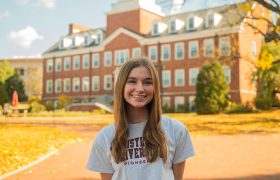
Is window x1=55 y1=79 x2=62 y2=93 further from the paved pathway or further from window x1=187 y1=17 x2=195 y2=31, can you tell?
the paved pathway

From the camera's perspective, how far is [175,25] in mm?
41438

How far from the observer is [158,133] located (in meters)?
2.41

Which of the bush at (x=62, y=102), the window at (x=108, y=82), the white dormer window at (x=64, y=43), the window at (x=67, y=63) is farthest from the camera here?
the white dormer window at (x=64, y=43)

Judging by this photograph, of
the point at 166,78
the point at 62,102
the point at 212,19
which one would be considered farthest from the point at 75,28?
the point at 212,19

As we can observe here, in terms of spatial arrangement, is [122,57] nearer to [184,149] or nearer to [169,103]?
[169,103]

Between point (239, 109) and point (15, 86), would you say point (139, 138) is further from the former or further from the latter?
point (15, 86)

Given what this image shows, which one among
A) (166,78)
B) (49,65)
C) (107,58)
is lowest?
(166,78)

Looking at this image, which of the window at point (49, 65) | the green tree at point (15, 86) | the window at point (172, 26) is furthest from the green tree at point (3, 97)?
the window at point (172, 26)

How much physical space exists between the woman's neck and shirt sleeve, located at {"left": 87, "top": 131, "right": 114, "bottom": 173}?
0.22 metres

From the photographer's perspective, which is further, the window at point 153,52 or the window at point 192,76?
the window at point 153,52

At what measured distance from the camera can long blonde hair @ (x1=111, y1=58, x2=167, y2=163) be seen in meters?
2.38

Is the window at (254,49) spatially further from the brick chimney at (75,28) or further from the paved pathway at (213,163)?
the paved pathway at (213,163)

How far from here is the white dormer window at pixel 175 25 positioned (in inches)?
1629

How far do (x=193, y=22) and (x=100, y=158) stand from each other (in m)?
38.6
